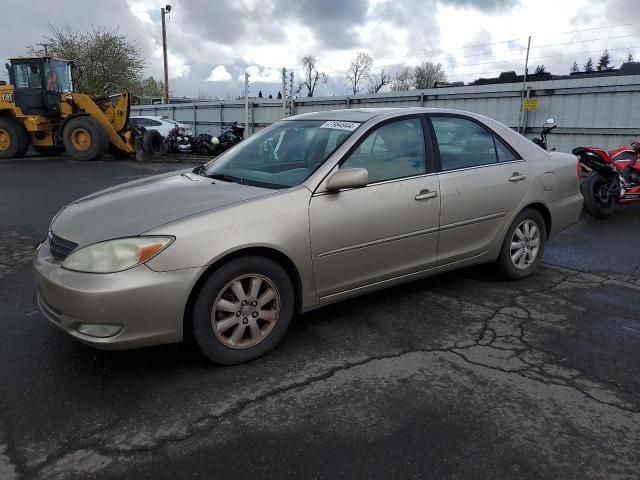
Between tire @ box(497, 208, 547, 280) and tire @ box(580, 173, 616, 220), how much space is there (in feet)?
11.9

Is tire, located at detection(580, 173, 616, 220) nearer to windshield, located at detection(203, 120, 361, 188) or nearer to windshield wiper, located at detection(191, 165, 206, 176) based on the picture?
windshield, located at detection(203, 120, 361, 188)

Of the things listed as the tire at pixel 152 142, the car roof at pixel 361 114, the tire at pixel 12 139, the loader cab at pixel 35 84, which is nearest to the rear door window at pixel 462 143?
the car roof at pixel 361 114

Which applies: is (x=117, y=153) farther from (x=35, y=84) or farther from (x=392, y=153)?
(x=392, y=153)

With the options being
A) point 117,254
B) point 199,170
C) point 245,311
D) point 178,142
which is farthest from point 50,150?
point 245,311

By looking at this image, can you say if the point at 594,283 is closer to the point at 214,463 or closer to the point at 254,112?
the point at 214,463

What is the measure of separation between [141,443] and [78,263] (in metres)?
1.05

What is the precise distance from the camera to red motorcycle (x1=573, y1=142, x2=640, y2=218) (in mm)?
7914

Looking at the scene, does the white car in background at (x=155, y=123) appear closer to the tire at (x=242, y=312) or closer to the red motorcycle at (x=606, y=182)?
the red motorcycle at (x=606, y=182)

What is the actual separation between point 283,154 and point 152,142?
1494 cm

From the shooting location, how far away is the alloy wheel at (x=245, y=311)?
3.05 m

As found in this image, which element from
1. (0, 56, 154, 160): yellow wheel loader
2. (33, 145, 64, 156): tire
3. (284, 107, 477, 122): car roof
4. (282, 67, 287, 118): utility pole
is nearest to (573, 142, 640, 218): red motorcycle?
(284, 107, 477, 122): car roof

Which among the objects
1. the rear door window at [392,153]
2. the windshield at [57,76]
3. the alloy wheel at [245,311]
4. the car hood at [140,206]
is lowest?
the alloy wheel at [245,311]

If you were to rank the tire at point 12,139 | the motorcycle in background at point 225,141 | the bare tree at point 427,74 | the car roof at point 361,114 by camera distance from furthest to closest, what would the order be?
the bare tree at point 427,74 < the motorcycle in background at point 225,141 < the tire at point 12,139 < the car roof at point 361,114

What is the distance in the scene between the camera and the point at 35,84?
16.7 metres
